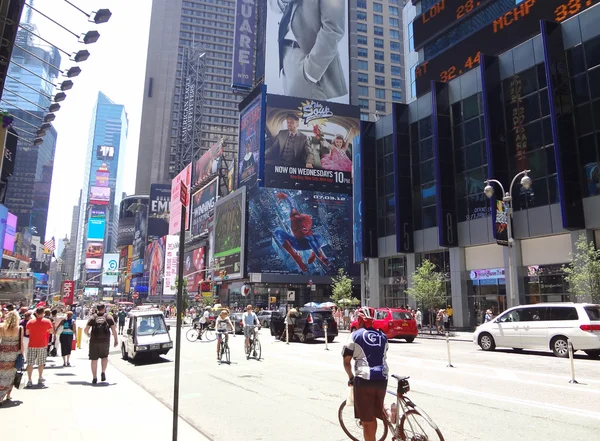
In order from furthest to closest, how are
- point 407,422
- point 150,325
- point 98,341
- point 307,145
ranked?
1. point 307,145
2. point 150,325
3. point 98,341
4. point 407,422

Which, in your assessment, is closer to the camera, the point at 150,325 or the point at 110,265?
the point at 150,325

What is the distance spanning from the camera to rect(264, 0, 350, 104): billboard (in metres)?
90.1

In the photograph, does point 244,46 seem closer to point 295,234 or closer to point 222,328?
point 295,234

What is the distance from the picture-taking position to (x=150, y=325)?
17156mm

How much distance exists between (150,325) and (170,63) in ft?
550

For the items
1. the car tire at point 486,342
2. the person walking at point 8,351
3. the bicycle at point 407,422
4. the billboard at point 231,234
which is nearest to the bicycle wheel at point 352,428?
the bicycle at point 407,422

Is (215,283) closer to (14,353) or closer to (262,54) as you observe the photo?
(262,54)

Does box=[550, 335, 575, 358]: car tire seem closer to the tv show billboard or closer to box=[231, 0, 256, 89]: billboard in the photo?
the tv show billboard

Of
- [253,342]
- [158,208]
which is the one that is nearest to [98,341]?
[253,342]

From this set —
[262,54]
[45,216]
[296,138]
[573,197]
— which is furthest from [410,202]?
[45,216]

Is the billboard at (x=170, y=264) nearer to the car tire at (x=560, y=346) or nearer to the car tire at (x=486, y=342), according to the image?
the car tire at (x=486, y=342)

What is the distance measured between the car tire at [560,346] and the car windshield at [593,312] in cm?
119

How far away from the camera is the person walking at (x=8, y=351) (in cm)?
884

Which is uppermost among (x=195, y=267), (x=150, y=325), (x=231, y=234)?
(x=231, y=234)
